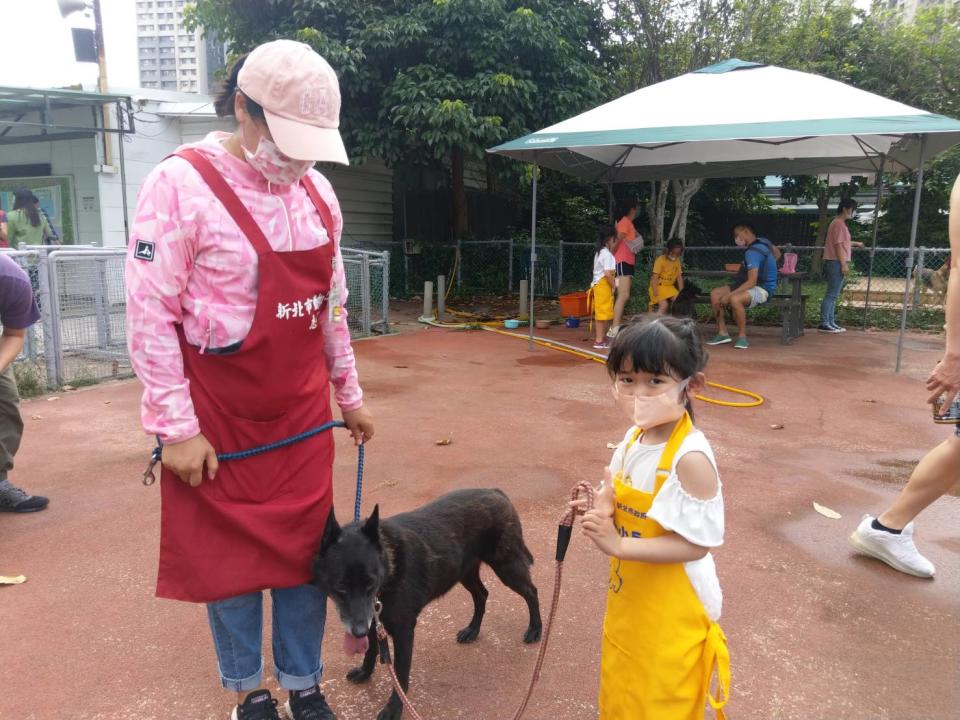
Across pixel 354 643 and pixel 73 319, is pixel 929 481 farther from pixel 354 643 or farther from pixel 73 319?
pixel 73 319

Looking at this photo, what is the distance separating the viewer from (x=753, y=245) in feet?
33.9

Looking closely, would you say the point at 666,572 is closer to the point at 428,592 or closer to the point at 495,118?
the point at 428,592

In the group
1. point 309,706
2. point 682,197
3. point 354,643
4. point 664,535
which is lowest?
point 309,706

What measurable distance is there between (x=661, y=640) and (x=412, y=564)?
3.03ft

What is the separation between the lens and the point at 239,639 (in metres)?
2.21

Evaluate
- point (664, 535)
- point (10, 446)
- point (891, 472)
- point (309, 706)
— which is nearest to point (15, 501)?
point (10, 446)

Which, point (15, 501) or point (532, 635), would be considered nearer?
point (532, 635)

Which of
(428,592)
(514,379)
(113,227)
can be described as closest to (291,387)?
(428,592)

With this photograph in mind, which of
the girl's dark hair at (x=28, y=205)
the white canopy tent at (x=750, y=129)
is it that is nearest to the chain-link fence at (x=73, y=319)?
the girl's dark hair at (x=28, y=205)

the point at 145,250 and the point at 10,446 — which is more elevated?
the point at 145,250

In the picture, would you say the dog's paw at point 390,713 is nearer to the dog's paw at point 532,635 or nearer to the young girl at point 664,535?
the dog's paw at point 532,635

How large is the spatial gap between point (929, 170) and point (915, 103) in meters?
3.36

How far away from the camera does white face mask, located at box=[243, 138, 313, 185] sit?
1.95m

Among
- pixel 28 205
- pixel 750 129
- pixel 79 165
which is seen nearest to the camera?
pixel 750 129
